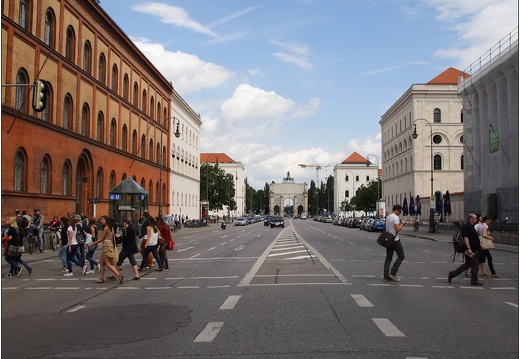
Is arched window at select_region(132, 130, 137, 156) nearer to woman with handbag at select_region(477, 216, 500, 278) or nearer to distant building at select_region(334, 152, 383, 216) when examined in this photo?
woman with handbag at select_region(477, 216, 500, 278)

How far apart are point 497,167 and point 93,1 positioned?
33208 mm

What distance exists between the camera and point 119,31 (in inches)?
1980

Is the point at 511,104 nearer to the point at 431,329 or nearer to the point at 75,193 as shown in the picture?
the point at 75,193

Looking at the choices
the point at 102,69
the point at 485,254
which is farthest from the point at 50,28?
the point at 485,254

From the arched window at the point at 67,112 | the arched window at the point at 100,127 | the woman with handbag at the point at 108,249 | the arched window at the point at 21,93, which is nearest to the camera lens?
the woman with handbag at the point at 108,249

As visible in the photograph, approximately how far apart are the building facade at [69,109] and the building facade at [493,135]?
3070 centimetres

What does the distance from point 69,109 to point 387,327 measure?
1397 inches

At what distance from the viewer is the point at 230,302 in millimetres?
11305

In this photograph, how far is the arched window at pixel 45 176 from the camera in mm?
35106

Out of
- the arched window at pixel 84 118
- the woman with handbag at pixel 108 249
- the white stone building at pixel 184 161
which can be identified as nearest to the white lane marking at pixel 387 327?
the woman with handbag at pixel 108 249

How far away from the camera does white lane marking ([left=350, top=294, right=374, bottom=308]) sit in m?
10.8

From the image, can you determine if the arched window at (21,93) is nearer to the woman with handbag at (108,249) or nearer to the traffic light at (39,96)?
the traffic light at (39,96)

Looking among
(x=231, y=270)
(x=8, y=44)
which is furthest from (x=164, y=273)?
(x=8, y=44)

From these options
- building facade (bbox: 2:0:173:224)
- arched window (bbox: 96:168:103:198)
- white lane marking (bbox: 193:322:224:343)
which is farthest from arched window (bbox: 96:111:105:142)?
white lane marking (bbox: 193:322:224:343)
